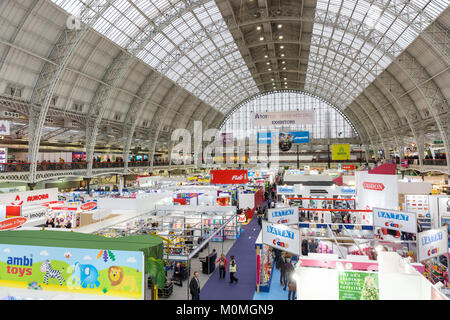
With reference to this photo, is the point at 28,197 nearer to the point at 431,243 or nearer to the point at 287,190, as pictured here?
the point at 287,190

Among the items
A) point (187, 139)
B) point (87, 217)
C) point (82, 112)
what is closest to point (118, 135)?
point (82, 112)

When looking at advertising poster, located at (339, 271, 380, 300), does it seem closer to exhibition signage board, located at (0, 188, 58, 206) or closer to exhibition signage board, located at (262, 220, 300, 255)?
exhibition signage board, located at (262, 220, 300, 255)

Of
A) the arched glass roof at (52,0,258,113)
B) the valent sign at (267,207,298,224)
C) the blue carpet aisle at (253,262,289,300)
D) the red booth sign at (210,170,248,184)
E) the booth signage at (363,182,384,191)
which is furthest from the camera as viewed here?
the arched glass roof at (52,0,258,113)

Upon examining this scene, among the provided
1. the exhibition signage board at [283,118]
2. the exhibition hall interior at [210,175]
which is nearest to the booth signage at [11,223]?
the exhibition hall interior at [210,175]

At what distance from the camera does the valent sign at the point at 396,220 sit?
9849 mm

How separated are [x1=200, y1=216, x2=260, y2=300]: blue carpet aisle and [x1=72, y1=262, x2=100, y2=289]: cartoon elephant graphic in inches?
238

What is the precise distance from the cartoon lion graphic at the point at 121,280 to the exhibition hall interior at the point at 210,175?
21 mm

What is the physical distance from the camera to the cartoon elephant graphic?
416cm

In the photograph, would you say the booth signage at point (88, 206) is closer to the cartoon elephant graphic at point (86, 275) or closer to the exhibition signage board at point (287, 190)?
the cartoon elephant graphic at point (86, 275)

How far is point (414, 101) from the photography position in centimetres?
3023

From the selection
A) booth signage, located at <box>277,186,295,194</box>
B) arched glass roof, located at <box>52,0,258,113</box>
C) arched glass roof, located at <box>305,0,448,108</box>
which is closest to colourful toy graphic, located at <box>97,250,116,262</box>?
booth signage, located at <box>277,186,295,194</box>

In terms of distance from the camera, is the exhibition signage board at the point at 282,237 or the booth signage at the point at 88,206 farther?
the booth signage at the point at 88,206

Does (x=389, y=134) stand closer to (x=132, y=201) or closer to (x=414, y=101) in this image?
(x=414, y=101)

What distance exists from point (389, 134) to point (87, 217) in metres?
40.5
